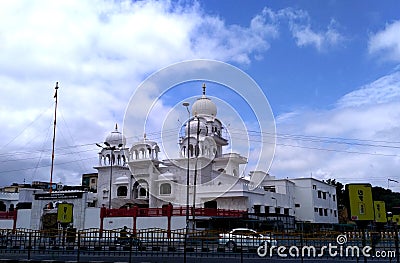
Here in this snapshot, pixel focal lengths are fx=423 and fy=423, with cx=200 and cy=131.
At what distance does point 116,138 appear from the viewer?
5556 cm

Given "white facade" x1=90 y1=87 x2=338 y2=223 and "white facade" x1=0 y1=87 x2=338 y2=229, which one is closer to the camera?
"white facade" x1=0 y1=87 x2=338 y2=229

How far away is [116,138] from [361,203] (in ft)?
154

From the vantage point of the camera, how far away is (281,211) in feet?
165

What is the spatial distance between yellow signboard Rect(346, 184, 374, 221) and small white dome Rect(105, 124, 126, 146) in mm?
45912

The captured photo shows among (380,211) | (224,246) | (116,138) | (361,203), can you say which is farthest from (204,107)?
(361,203)

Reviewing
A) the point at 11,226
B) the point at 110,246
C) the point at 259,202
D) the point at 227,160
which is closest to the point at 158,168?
the point at 227,160

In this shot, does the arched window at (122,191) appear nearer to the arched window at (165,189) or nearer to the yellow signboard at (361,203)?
the arched window at (165,189)

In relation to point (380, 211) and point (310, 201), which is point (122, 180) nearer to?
point (310, 201)

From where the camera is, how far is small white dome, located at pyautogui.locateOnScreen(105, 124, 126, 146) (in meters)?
55.2

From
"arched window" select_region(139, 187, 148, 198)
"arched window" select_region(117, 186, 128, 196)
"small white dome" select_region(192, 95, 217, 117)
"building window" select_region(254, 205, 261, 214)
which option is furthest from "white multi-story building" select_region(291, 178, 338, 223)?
"arched window" select_region(117, 186, 128, 196)

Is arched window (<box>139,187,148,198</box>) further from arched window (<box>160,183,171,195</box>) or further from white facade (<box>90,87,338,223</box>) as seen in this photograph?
arched window (<box>160,183,171,195</box>)

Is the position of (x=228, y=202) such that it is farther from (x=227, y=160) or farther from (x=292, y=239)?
(x=292, y=239)

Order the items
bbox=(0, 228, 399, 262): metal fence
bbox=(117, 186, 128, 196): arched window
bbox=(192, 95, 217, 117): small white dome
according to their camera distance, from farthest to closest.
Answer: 1. bbox=(192, 95, 217, 117): small white dome
2. bbox=(117, 186, 128, 196): arched window
3. bbox=(0, 228, 399, 262): metal fence

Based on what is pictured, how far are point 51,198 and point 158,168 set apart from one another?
13.4 meters
